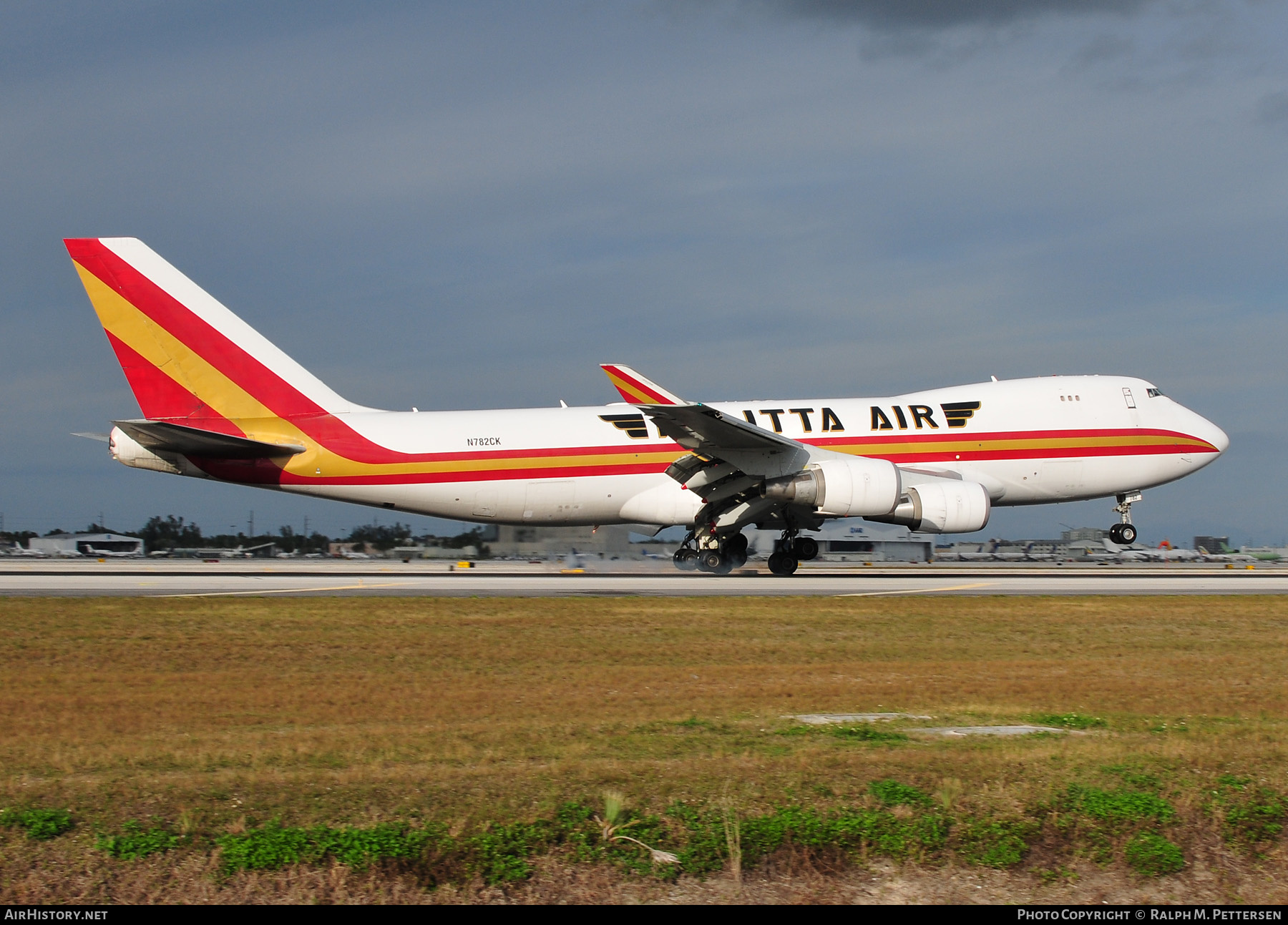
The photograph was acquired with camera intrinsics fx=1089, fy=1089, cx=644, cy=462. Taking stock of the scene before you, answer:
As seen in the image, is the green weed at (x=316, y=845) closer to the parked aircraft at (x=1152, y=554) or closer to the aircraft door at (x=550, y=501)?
the aircraft door at (x=550, y=501)

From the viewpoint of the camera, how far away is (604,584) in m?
28.1

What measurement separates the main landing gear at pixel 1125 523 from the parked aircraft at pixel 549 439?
48 centimetres

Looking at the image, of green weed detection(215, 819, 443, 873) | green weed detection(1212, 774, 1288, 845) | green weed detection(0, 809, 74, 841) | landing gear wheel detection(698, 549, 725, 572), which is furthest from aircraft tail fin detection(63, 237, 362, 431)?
green weed detection(1212, 774, 1288, 845)

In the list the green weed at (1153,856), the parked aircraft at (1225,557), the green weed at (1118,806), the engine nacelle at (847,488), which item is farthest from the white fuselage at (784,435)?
the parked aircraft at (1225,557)

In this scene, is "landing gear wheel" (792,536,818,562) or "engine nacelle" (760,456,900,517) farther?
"landing gear wheel" (792,536,818,562)

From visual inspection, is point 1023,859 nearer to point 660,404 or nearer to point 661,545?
point 660,404

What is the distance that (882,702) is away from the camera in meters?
11.9

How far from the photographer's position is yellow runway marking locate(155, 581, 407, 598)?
Result: 23.5m

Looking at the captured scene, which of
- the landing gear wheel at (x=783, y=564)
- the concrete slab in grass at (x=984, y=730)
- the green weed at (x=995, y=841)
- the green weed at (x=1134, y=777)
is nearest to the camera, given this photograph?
the green weed at (x=995, y=841)

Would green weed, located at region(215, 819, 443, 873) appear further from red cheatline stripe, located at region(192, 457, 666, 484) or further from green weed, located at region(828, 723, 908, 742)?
red cheatline stripe, located at region(192, 457, 666, 484)

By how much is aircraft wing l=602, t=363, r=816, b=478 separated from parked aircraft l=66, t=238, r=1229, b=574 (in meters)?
1.00

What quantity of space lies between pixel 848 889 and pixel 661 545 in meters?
30.2

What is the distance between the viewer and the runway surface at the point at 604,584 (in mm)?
24766

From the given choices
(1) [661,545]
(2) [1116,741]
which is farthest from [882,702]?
(1) [661,545]
